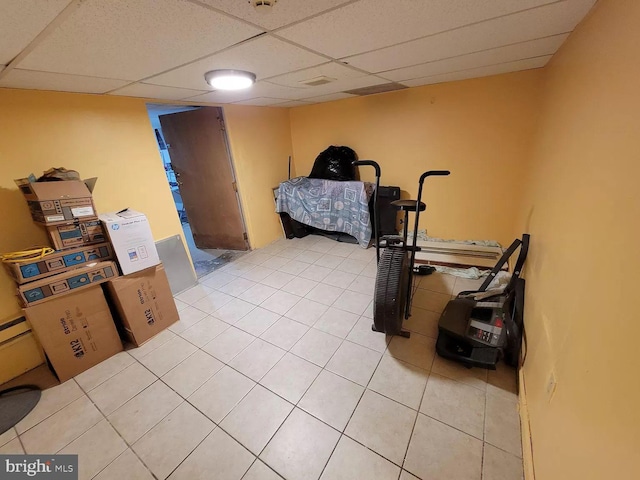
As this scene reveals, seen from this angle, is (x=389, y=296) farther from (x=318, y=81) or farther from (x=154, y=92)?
(x=154, y=92)

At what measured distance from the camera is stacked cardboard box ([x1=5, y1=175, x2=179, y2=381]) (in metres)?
1.73

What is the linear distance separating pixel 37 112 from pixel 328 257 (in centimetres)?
303

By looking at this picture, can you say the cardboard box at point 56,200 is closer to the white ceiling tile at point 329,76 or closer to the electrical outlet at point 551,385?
the white ceiling tile at point 329,76

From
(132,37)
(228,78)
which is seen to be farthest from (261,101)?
(132,37)

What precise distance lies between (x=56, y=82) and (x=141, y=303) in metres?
1.69

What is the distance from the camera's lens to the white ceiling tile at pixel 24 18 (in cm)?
83

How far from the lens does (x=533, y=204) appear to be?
7.02ft

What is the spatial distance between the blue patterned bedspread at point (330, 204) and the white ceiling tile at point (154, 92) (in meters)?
1.84

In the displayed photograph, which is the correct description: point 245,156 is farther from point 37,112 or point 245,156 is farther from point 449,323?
point 449,323

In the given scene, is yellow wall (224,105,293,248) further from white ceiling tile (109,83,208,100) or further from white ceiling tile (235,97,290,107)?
white ceiling tile (109,83,208,100)

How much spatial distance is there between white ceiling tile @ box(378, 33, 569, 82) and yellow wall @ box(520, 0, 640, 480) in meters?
0.20

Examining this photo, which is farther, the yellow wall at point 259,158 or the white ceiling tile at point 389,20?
the yellow wall at point 259,158

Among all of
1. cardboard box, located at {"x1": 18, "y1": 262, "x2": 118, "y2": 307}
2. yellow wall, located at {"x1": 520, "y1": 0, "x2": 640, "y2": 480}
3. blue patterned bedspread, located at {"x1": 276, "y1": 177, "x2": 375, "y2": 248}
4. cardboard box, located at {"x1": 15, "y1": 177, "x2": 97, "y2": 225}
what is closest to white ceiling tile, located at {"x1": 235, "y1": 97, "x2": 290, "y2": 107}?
blue patterned bedspread, located at {"x1": 276, "y1": 177, "x2": 375, "y2": 248}

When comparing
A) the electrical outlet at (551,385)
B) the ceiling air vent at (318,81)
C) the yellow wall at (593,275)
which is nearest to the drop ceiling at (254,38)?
the ceiling air vent at (318,81)
